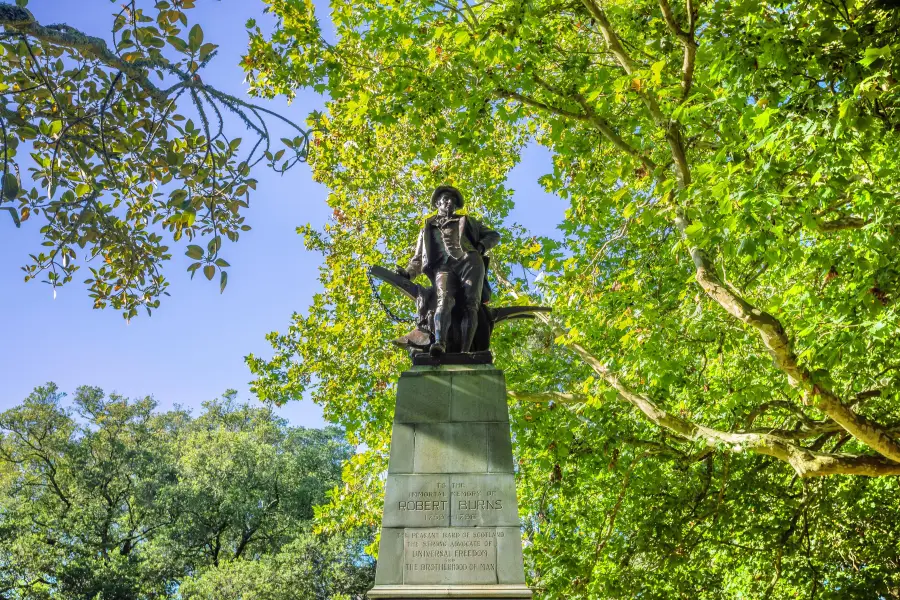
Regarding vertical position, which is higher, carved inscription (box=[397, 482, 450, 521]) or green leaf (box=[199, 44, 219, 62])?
green leaf (box=[199, 44, 219, 62])

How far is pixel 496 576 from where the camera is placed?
6.03 metres

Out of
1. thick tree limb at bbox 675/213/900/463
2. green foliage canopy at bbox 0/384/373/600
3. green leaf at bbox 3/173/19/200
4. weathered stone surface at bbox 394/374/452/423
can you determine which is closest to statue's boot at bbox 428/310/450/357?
weathered stone surface at bbox 394/374/452/423

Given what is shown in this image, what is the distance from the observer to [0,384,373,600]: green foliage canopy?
23.6 m

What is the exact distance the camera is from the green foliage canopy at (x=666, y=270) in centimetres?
596

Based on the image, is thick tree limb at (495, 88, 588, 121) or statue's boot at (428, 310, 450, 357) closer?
statue's boot at (428, 310, 450, 357)

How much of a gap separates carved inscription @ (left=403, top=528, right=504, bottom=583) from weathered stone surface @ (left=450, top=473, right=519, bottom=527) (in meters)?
0.10

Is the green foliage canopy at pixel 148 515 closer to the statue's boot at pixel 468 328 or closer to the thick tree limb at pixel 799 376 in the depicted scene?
the statue's boot at pixel 468 328

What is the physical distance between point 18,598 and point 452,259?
21.3 meters

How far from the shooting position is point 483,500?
642cm

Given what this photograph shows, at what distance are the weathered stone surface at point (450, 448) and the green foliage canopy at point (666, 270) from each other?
2014 mm

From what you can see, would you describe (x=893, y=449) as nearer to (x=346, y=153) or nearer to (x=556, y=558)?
(x=556, y=558)

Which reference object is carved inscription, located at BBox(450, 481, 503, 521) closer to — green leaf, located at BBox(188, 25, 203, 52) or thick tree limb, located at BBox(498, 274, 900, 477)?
thick tree limb, located at BBox(498, 274, 900, 477)

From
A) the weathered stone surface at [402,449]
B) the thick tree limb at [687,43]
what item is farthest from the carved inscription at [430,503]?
the thick tree limb at [687,43]

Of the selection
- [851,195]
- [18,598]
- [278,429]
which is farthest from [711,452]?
[278,429]
